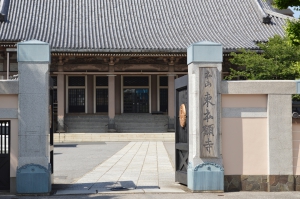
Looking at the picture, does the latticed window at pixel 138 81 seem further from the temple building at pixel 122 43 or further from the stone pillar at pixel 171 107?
the stone pillar at pixel 171 107

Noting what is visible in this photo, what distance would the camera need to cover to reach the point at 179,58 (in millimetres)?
29297

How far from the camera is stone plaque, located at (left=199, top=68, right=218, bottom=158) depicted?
1024cm

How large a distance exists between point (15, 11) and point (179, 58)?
11354 mm

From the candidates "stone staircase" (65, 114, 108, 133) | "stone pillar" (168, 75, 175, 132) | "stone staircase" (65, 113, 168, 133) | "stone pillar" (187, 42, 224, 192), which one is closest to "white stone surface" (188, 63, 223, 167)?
"stone pillar" (187, 42, 224, 192)

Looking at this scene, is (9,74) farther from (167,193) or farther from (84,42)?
(167,193)

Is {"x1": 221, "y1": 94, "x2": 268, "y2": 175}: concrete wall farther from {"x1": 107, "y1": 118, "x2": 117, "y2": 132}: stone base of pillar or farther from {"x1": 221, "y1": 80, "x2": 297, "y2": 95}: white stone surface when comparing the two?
{"x1": 107, "y1": 118, "x2": 117, "y2": 132}: stone base of pillar

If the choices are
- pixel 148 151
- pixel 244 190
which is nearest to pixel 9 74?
pixel 148 151

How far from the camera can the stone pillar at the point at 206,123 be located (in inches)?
404

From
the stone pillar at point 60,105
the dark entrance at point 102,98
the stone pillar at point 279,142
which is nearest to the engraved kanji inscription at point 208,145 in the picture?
the stone pillar at point 279,142

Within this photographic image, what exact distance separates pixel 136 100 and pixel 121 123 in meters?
2.92

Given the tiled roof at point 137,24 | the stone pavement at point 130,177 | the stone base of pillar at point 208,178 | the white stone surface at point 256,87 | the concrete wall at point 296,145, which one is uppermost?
the tiled roof at point 137,24

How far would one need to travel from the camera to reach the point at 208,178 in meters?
10.3

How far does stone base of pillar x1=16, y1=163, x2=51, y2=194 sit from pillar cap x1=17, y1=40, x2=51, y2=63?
7.01 feet

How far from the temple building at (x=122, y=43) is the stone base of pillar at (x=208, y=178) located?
18275 millimetres
